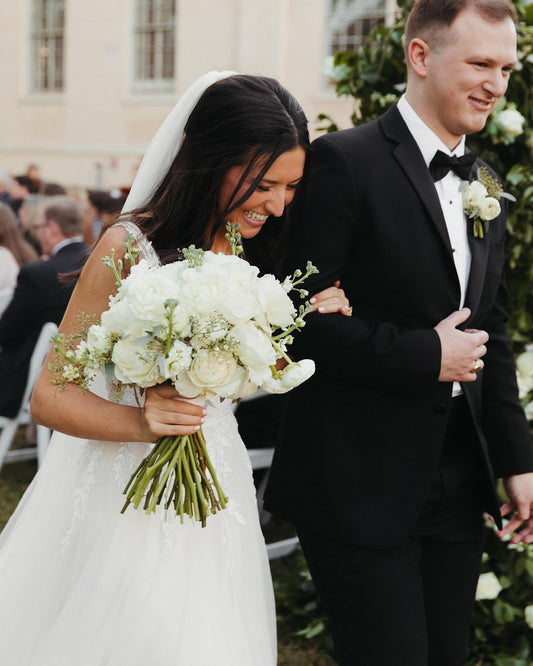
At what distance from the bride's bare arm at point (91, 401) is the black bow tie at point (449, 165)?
0.88 m

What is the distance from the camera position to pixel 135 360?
6.15 feet

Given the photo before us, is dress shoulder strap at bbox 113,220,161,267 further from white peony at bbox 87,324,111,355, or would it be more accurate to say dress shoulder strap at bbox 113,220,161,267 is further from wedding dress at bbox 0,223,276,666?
white peony at bbox 87,324,111,355

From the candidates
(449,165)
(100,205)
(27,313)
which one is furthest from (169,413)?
(100,205)

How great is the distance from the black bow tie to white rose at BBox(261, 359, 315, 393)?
81cm

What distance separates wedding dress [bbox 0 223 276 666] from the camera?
217cm

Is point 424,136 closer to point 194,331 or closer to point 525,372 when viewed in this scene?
point 194,331

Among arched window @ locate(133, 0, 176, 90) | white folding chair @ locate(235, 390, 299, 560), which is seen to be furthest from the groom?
arched window @ locate(133, 0, 176, 90)

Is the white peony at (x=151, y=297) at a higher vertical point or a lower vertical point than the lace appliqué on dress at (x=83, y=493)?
higher

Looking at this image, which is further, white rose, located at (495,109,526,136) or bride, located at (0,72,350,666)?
white rose, located at (495,109,526,136)

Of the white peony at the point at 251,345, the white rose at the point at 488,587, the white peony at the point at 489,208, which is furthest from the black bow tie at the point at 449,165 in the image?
the white rose at the point at 488,587

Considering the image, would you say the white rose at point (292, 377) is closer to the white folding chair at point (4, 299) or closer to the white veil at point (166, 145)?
the white veil at point (166, 145)

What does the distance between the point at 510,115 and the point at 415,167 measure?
1025 millimetres

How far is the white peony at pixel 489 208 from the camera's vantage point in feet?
7.98

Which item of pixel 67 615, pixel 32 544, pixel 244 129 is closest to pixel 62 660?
pixel 67 615
